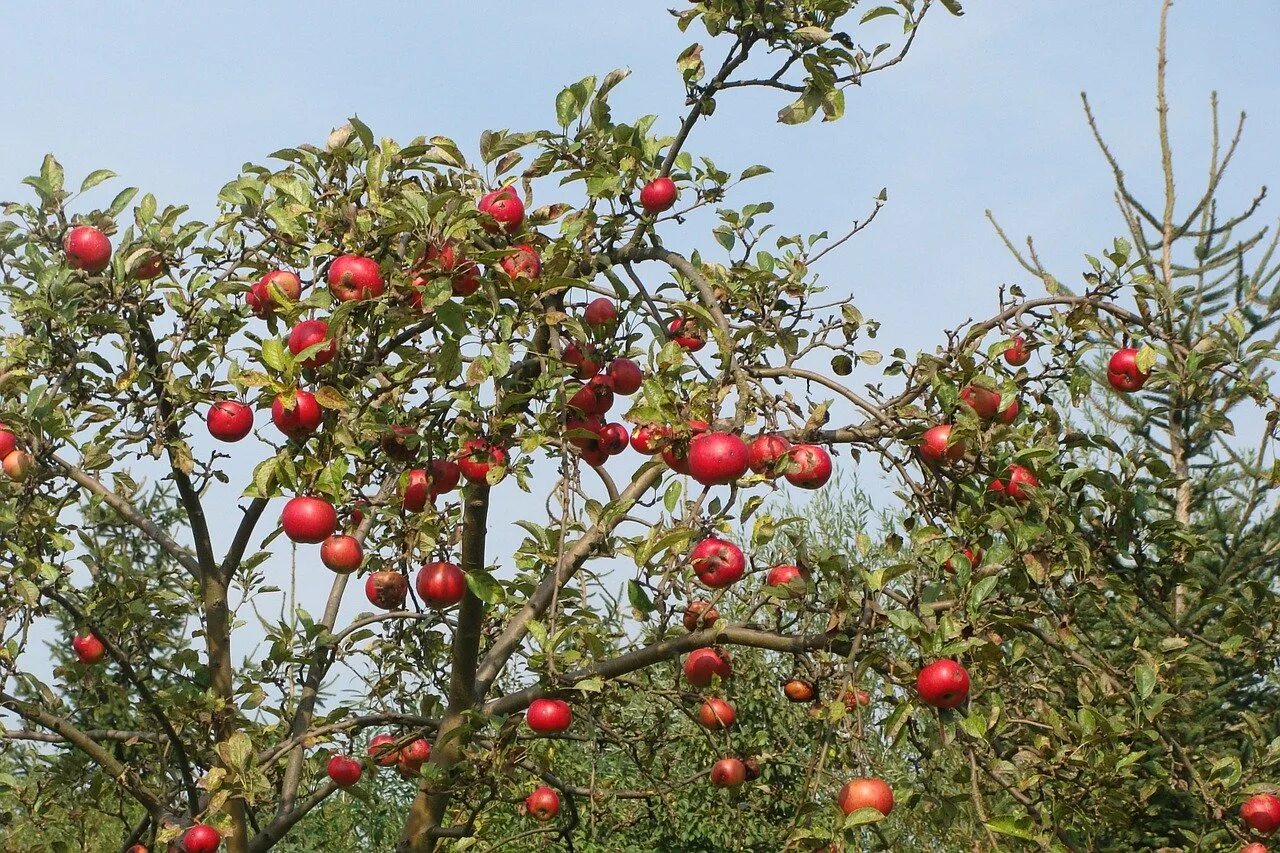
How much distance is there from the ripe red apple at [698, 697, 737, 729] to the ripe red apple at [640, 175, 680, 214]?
5.09 feet

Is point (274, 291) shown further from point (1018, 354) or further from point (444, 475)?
point (1018, 354)

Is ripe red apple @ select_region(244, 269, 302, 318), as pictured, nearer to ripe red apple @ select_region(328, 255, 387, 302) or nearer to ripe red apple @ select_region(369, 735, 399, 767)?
ripe red apple @ select_region(328, 255, 387, 302)

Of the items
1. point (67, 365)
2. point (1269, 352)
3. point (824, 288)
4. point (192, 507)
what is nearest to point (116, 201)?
point (67, 365)

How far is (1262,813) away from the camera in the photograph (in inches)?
153

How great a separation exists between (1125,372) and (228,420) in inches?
112

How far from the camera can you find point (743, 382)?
9.77 feet

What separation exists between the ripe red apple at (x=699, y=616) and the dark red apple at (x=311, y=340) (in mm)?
1514

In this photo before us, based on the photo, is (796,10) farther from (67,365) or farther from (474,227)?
(67,365)

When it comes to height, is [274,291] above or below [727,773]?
above

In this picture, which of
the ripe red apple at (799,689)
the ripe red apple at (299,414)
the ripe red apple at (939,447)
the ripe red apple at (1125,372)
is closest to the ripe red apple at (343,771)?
the ripe red apple at (799,689)

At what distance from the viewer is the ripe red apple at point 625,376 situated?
3746 millimetres

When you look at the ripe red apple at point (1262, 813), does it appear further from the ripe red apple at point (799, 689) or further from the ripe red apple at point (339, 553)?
the ripe red apple at point (339, 553)

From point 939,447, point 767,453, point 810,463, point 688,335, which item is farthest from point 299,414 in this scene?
point 939,447

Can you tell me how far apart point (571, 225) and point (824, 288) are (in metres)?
0.84
